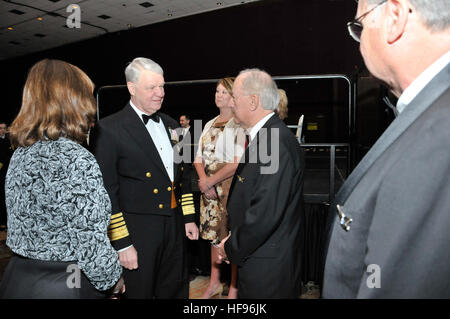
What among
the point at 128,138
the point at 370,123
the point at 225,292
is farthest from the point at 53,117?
the point at 370,123

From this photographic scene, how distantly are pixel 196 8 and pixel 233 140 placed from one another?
789 cm

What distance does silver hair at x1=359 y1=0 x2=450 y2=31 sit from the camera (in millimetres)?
668

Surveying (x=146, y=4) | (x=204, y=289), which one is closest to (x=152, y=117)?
(x=204, y=289)

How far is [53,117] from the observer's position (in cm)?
109

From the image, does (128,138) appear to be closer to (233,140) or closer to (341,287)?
(233,140)

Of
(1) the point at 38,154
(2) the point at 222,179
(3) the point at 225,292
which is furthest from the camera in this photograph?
(3) the point at 225,292

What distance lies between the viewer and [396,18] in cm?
71

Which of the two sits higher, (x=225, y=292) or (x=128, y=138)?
(x=128, y=138)

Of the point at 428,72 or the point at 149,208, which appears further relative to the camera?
the point at 149,208

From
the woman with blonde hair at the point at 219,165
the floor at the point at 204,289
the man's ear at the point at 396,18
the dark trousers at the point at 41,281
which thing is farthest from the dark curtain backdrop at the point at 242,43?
the dark trousers at the point at 41,281

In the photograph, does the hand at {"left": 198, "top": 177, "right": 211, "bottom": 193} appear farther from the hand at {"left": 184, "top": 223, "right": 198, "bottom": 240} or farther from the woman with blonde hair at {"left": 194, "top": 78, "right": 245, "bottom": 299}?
the hand at {"left": 184, "top": 223, "right": 198, "bottom": 240}

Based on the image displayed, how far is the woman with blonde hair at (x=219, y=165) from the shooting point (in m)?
2.54

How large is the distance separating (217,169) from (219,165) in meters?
0.04

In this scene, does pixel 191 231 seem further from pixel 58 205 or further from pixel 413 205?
pixel 413 205
